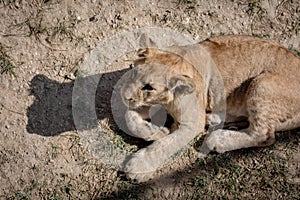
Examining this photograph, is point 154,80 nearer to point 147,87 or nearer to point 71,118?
point 147,87

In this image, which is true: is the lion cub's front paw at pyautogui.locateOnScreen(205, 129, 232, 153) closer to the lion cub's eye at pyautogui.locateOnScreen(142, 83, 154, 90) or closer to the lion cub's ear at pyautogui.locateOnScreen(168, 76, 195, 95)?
the lion cub's ear at pyautogui.locateOnScreen(168, 76, 195, 95)

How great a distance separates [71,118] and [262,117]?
174 cm

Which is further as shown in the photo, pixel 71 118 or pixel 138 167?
pixel 71 118

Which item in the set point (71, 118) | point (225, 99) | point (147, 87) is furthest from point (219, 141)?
point (71, 118)

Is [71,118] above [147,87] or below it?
below

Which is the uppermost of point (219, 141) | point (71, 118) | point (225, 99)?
point (225, 99)

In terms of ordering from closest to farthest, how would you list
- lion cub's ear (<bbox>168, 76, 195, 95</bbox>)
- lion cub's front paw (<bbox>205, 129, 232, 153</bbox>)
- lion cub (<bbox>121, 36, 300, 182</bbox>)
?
1. lion cub's ear (<bbox>168, 76, 195, 95</bbox>)
2. lion cub (<bbox>121, 36, 300, 182</bbox>)
3. lion cub's front paw (<bbox>205, 129, 232, 153</bbox>)

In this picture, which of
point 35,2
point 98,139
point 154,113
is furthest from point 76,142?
point 35,2

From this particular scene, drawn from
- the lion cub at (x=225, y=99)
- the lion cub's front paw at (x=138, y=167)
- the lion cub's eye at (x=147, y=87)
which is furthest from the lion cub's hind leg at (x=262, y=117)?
the lion cub's eye at (x=147, y=87)

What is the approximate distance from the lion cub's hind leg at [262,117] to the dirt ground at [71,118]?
136 mm

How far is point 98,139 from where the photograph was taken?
15.6 feet

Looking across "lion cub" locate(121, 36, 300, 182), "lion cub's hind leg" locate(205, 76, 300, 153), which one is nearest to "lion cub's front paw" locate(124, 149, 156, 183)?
"lion cub" locate(121, 36, 300, 182)

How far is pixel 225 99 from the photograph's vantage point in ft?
15.6

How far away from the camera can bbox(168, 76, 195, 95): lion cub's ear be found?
4195mm
